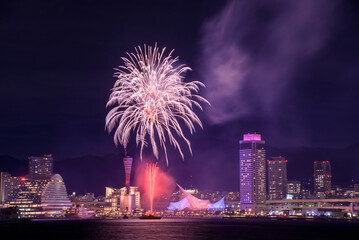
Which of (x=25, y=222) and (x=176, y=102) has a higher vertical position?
(x=176, y=102)

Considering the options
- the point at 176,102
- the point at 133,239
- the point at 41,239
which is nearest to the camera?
the point at 176,102

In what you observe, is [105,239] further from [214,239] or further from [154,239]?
[214,239]

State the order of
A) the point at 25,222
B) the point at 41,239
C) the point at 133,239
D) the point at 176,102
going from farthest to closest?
the point at 25,222 < the point at 41,239 < the point at 133,239 < the point at 176,102

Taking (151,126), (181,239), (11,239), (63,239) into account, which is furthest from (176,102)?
(11,239)

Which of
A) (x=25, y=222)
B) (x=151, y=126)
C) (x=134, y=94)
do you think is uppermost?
(x=134, y=94)

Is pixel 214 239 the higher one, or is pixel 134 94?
pixel 134 94

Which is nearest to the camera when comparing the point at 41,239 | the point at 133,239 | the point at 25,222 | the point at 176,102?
the point at 176,102

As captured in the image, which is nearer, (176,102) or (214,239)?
(176,102)

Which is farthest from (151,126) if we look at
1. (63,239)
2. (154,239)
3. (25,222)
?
(25,222)

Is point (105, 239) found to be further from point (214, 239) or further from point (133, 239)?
point (214, 239)
